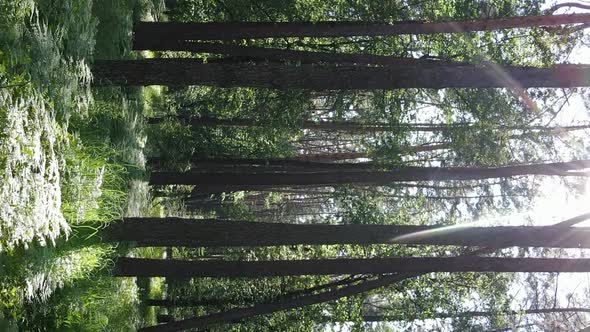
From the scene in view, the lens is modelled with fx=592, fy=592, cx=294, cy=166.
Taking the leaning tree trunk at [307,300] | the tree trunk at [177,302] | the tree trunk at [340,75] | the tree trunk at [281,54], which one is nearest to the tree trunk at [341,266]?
the leaning tree trunk at [307,300]

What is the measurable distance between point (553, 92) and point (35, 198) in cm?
1112

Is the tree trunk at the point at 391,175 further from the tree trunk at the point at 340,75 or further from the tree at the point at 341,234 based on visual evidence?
the tree trunk at the point at 340,75

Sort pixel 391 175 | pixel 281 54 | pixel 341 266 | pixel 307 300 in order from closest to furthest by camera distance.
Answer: pixel 341 266 → pixel 307 300 → pixel 391 175 → pixel 281 54

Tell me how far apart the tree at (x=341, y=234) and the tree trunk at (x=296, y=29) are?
13.4 ft

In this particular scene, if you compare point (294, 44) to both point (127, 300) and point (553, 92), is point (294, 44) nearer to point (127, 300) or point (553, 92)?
point (553, 92)

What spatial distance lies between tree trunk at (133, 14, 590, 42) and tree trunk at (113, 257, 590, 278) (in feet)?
14.4

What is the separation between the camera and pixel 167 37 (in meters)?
12.0

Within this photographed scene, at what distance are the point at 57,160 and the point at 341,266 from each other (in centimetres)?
490

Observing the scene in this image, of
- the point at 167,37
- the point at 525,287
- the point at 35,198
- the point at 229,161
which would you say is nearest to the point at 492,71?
the point at 35,198

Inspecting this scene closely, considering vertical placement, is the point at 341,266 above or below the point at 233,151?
below

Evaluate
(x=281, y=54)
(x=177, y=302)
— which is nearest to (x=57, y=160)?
(x=281, y=54)

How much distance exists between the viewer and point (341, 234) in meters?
8.62

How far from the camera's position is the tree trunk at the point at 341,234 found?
841cm

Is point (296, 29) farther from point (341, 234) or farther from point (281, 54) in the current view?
point (341, 234)
